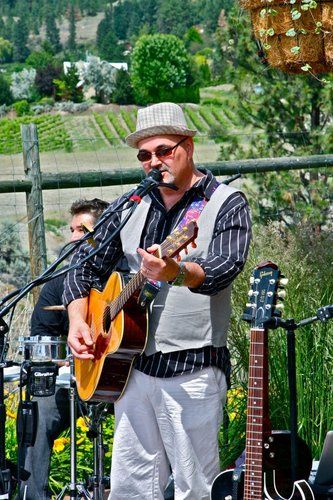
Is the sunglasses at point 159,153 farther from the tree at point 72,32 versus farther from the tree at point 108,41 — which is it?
the tree at point 72,32

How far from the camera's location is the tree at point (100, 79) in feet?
218

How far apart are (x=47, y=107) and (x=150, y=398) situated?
216ft

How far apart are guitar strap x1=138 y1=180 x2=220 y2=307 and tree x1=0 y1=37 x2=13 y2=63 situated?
110401 millimetres

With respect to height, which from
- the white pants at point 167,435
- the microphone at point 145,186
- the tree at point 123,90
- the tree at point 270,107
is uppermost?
the tree at point 123,90

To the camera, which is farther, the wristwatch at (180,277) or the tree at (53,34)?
the tree at (53,34)

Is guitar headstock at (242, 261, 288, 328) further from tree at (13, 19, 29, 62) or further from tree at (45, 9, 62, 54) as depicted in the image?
tree at (45, 9, 62, 54)

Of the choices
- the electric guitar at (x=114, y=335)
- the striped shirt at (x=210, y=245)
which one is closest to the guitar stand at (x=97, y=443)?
the electric guitar at (x=114, y=335)

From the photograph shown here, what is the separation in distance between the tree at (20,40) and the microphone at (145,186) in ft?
369

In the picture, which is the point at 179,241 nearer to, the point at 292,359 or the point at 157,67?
the point at 292,359

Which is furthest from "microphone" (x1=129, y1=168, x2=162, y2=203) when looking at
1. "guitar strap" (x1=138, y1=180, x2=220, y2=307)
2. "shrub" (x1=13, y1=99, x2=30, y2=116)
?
"shrub" (x1=13, y1=99, x2=30, y2=116)

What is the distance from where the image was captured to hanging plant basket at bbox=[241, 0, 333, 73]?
15.1 ft

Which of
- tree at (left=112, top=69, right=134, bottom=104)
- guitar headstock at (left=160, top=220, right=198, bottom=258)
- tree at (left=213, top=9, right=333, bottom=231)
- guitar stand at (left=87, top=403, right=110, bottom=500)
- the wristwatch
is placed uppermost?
tree at (left=112, top=69, right=134, bottom=104)

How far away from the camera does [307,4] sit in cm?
446

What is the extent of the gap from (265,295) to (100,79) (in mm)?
66495
